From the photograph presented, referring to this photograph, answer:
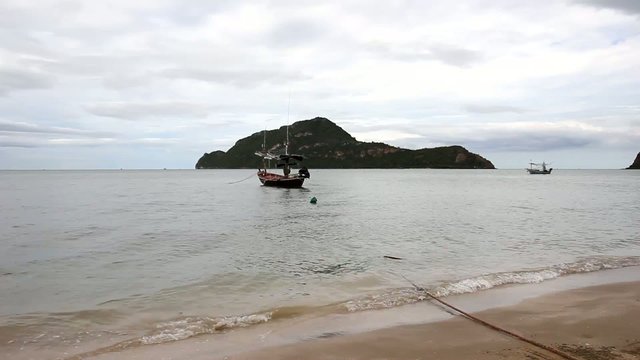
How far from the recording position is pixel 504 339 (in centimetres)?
780

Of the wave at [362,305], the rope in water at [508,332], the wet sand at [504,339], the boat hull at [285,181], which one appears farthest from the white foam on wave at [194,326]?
the boat hull at [285,181]

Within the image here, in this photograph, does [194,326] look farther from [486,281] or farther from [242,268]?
[486,281]

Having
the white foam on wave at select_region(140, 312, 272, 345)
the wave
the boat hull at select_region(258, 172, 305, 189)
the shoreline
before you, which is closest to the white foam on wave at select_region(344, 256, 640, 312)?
the wave

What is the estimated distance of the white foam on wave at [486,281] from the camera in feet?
35.9

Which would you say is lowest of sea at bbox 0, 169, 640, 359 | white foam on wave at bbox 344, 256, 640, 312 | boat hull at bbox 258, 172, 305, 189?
sea at bbox 0, 169, 640, 359

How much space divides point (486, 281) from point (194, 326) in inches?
316

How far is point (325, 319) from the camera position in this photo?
31.6 ft

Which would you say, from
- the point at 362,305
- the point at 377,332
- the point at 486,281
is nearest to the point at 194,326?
the point at 377,332

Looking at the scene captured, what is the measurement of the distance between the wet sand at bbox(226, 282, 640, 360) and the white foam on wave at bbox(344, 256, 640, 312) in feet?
6.20

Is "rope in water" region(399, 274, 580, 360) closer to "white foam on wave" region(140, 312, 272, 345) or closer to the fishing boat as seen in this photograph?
"white foam on wave" region(140, 312, 272, 345)

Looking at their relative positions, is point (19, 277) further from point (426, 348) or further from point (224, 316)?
point (426, 348)

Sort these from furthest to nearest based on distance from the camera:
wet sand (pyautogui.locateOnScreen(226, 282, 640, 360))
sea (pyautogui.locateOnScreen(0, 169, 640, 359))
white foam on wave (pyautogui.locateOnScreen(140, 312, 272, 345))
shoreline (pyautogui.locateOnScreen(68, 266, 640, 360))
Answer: sea (pyautogui.locateOnScreen(0, 169, 640, 359))
white foam on wave (pyautogui.locateOnScreen(140, 312, 272, 345))
shoreline (pyautogui.locateOnScreen(68, 266, 640, 360))
wet sand (pyautogui.locateOnScreen(226, 282, 640, 360))

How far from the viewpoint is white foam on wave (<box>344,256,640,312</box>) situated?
1095 cm

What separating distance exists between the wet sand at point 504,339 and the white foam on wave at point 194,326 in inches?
64.4
